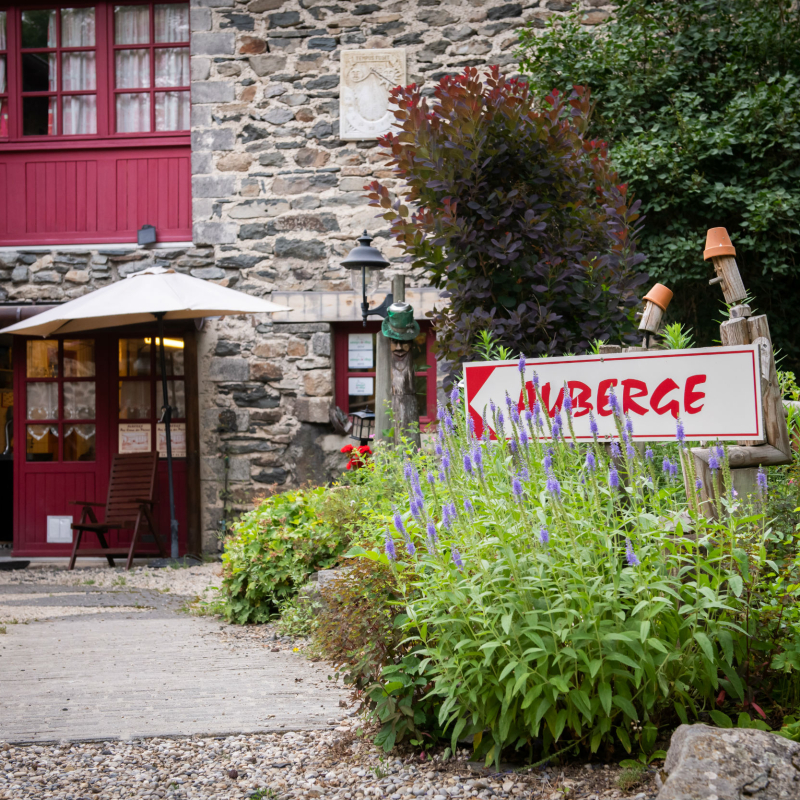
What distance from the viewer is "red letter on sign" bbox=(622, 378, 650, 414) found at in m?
2.50

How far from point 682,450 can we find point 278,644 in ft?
8.48

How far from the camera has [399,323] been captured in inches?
197

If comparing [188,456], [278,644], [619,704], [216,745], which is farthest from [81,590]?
[619,704]

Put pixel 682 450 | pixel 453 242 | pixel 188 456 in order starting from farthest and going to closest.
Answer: pixel 188 456 → pixel 453 242 → pixel 682 450

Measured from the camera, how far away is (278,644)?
4.11 m

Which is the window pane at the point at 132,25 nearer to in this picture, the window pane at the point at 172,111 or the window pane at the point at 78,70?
the window pane at the point at 78,70

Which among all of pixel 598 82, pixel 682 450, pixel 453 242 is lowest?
pixel 682 450

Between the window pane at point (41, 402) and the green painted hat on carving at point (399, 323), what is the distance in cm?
429

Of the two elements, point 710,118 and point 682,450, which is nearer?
point 682,450

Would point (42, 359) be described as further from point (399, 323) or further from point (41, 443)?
point (399, 323)

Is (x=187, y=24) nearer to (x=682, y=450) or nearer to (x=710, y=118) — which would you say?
(x=710, y=118)

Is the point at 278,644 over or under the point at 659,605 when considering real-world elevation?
under

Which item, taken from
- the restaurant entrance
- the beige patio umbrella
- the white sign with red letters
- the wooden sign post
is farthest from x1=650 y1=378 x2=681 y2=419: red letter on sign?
the restaurant entrance

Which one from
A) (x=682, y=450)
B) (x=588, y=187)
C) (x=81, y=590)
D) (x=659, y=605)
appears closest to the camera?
(x=659, y=605)
